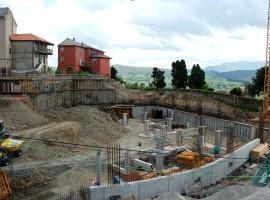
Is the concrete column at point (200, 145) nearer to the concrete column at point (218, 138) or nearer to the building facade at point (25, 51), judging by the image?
the concrete column at point (218, 138)

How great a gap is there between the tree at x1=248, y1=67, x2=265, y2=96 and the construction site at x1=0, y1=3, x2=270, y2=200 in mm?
6741

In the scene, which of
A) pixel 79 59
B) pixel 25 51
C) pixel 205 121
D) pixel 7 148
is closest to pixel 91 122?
pixel 205 121

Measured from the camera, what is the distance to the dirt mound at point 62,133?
1040 inches

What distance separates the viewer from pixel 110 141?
30.6 m

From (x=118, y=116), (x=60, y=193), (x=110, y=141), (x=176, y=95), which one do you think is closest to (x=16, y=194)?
(x=60, y=193)

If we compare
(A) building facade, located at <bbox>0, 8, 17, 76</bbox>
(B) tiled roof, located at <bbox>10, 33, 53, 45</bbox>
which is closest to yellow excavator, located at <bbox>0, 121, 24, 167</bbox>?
(A) building facade, located at <bbox>0, 8, 17, 76</bbox>

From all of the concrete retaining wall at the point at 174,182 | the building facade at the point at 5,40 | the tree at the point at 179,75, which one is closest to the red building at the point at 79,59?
the building facade at the point at 5,40

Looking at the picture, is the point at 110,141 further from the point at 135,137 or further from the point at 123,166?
the point at 123,166

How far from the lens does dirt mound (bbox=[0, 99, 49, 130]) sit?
94.6 feet

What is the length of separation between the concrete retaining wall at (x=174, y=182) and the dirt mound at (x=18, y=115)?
13.2 meters

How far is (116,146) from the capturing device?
28797 millimetres

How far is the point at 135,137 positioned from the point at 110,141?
296cm

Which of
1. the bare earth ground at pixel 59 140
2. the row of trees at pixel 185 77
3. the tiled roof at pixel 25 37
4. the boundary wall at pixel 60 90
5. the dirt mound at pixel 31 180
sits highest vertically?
the tiled roof at pixel 25 37

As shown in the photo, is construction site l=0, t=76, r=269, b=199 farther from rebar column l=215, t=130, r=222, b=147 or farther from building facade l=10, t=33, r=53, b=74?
building facade l=10, t=33, r=53, b=74
